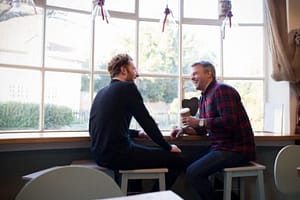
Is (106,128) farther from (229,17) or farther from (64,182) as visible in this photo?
(229,17)

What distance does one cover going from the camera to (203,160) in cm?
232

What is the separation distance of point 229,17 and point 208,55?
433mm

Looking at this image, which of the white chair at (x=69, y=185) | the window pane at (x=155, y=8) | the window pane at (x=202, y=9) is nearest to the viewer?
the white chair at (x=69, y=185)

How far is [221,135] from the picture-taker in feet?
7.86

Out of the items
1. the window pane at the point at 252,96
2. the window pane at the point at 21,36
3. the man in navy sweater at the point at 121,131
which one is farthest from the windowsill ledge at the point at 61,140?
the window pane at the point at 21,36

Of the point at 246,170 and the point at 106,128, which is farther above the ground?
the point at 106,128

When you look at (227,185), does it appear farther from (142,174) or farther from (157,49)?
(157,49)

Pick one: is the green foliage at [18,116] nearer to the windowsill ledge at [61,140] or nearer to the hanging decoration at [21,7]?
the windowsill ledge at [61,140]

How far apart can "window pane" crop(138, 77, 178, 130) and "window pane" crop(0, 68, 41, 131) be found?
99cm

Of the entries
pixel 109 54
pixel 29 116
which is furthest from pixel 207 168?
pixel 29 116

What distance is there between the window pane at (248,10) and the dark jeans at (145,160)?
184 cm

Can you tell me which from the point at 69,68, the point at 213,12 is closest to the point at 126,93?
the point at 69,68

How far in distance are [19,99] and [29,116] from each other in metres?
0.17

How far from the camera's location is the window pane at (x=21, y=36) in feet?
8.46
